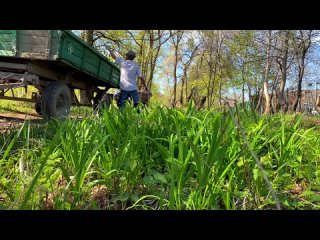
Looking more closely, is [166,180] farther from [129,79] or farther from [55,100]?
[55,100]

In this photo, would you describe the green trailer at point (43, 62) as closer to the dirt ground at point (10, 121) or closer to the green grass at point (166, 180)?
the dirt ground at point (10, 121)

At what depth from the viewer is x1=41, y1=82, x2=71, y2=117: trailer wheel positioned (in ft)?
24.1

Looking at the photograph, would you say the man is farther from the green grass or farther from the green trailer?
the green grass

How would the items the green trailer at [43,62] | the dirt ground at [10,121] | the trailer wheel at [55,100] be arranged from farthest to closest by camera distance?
1. the trailer wheel at [55,100]
2. the green trailer at [43,62]
3. the dirt ground at [10,121]

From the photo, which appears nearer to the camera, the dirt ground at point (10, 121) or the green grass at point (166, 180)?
the green grass at point (166, 180)

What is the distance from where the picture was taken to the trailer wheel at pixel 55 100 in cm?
733

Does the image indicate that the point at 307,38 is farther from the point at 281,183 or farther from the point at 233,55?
the point at 281,183

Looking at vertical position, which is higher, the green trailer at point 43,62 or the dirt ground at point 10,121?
the green trailer at point 43,62

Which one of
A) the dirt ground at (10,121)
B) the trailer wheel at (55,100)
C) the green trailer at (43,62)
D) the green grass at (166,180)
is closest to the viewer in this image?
the green grass at (166,180)

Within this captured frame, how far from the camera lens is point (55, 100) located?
7457 millimetres

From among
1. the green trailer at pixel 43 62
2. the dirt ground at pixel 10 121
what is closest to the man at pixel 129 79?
the green trailer at pixel 43 62

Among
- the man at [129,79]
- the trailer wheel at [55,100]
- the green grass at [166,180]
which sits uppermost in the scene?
the man at [129,79]

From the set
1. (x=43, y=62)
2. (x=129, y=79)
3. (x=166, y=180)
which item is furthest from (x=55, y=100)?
(x=166, y=180)
